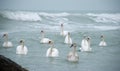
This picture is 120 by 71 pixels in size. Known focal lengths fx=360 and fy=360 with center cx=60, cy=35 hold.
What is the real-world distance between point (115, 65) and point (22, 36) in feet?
30.6

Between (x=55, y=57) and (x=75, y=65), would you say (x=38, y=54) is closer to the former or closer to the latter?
(x=55, y=57)

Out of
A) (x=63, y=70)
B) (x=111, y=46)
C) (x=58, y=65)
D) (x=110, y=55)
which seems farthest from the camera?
(x=111, y=46)

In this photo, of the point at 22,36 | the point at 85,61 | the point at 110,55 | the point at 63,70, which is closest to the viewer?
the point at 63,70

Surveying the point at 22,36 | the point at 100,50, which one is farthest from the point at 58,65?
the point at 22,36

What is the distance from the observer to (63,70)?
38.5ft

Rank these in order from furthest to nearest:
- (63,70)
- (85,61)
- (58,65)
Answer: (85,61) < (58,65) < (63,70)


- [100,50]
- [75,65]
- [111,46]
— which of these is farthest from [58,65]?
[111,46]

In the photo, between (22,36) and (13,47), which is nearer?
(13,47)

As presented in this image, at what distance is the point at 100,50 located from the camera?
16547 millimetres

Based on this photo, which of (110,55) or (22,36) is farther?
(22,36)

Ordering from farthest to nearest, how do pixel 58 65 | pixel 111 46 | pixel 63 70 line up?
pixel 111 46 < pixel 58 65 < pixel 63 70

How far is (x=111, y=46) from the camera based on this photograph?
18.0 metres

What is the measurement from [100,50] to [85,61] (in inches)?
123

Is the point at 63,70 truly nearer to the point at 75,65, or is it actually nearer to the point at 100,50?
the point at 75,65
